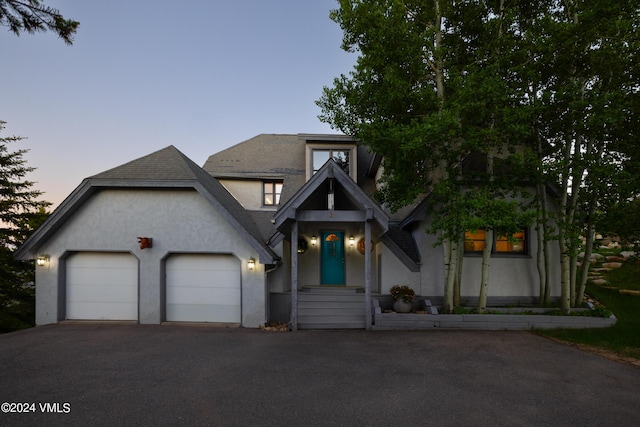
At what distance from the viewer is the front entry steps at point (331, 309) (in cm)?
955

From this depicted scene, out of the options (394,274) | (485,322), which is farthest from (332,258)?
(485,322)

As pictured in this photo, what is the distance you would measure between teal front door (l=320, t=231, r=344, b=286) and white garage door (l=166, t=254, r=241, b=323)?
4.25m

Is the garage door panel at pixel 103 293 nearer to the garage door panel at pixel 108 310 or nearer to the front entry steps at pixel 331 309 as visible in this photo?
the garage door panel at pixel 108 310

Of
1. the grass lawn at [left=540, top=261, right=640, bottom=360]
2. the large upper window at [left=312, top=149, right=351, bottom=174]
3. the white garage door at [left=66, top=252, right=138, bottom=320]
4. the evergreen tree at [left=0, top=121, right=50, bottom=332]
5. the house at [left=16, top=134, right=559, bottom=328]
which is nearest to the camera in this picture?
the grass lawn at [left=540, top=261, right=640, bottom=360]

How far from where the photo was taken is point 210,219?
10031 mm

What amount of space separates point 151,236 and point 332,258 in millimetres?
7256

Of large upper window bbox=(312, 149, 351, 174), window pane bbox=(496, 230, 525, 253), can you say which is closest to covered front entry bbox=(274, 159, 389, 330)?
large upper window bbox=(312, 149, 351, 174)

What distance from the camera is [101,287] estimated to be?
10.1m

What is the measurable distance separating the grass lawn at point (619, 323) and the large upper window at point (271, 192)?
1154 centimetres

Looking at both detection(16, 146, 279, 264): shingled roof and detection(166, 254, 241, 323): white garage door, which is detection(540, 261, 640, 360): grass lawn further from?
detection(166, 254, 241, 323): white garage door

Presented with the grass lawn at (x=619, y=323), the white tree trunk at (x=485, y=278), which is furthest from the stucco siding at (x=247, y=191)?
the grass lawn at (x=619, y=323)

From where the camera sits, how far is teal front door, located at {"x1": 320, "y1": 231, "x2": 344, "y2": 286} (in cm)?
1292

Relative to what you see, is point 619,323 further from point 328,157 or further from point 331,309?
point 328,157

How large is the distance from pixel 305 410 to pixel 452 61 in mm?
11263
